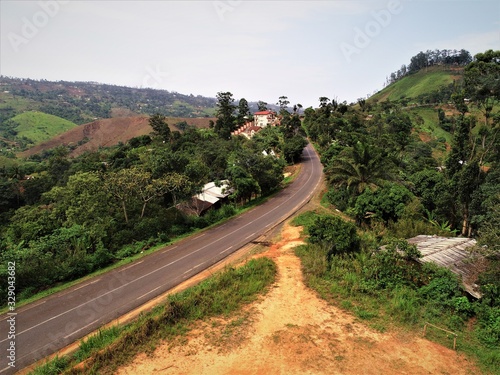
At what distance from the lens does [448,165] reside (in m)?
29.4

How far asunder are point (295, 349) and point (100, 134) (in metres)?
158

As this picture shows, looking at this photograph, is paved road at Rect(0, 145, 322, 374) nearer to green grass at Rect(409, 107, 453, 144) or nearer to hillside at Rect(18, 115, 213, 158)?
green grass at Rect(409, 107, 453, 144)

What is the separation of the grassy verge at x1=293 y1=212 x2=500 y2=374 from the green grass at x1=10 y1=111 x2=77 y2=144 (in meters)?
164

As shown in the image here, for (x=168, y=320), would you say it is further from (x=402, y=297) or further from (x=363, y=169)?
(x=363, y=169)

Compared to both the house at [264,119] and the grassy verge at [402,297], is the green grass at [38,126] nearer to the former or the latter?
the house at [264,119]

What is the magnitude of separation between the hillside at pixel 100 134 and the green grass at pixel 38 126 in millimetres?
13661

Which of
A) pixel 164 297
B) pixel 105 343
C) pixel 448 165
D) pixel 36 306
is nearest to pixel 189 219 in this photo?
pixel 164 297

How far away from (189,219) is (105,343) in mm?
14865

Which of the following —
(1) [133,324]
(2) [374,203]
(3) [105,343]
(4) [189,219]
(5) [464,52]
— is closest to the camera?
(3) [105,343]

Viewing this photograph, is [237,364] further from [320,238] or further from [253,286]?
[320,238]

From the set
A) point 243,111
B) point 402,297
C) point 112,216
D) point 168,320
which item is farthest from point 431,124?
point 168,320

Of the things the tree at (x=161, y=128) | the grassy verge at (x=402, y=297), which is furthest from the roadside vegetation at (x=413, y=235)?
the tree at (x=161, y=128)

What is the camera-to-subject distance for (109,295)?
52.1 feet

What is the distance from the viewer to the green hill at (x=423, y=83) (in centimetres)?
12396
